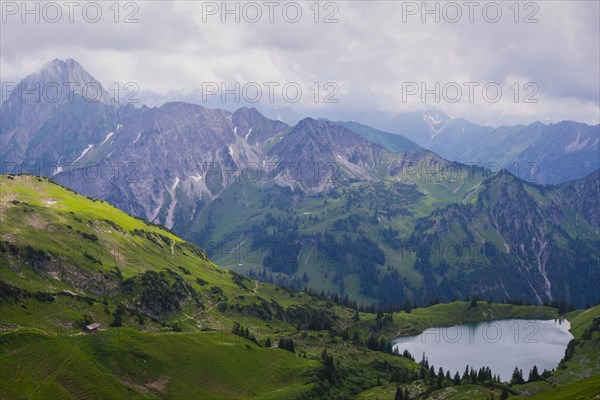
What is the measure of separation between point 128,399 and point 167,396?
42.9 ft

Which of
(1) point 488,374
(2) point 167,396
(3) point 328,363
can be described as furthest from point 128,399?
(1) point 488,374

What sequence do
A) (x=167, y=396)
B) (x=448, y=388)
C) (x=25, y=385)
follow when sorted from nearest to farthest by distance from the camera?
(x=25, y=385), (x=167, y=396), (x=448, y=388)

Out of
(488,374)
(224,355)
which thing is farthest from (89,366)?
(488,374)

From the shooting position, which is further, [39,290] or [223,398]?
[39,290]

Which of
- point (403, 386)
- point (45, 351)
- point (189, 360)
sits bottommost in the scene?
point (403, 386)

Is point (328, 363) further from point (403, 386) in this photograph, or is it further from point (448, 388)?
point (448, 388)

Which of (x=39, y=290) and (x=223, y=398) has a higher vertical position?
(x=39, y=290)

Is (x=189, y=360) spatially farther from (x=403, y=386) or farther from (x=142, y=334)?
(x=403, y=386)

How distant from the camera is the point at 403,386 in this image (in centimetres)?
17675

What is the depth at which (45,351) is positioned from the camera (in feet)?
460

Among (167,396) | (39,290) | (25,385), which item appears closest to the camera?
(25,385)

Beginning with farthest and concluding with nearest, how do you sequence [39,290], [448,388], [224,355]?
[39,290] < [224,355] < [448,388]

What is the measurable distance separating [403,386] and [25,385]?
345 ft

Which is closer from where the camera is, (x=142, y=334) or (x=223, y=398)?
(x=223, y=398)
